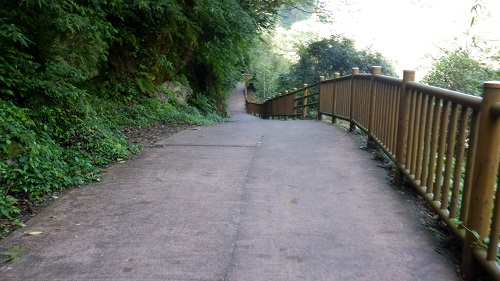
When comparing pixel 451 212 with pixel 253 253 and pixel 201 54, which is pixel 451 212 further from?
pixel 201 54

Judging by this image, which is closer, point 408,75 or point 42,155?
point 408,75

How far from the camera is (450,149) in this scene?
2.96 metres

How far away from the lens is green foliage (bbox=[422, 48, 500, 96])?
805 cm

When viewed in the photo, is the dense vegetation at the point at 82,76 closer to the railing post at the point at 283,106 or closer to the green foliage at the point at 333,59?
the railing post at the point at 283,106

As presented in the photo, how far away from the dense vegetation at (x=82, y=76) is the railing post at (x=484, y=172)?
3454mm

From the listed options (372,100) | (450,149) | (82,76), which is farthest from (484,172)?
(82,76)

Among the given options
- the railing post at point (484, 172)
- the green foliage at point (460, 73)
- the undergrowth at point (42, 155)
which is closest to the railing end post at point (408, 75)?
the railing post at point (484, 172)

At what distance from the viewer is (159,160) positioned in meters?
5.59

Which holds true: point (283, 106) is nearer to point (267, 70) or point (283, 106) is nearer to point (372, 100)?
point (372, 100)

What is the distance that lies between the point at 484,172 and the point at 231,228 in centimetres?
183

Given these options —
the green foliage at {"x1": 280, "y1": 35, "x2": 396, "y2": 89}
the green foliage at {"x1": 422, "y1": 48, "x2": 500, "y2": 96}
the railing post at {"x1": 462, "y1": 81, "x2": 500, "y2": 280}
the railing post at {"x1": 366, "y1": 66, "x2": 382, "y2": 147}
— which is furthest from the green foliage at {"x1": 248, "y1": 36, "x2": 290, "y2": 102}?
the railing post at {"x1": 462, "y1": 81, "x2": 500, "y2": 280}

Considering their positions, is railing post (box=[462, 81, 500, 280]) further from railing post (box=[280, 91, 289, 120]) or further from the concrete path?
railing post (box=[280, 91, 289, 120])

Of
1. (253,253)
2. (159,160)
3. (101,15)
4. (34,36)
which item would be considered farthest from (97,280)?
(101,15)

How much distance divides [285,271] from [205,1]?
7.29 m
